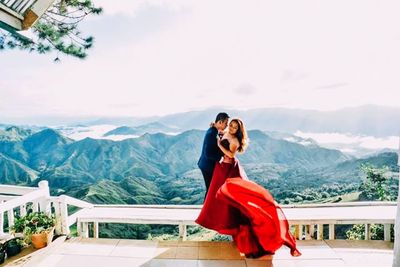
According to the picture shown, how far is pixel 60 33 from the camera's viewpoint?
5305 millimetres

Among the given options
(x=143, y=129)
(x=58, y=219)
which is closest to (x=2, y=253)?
(x=58, y=219)

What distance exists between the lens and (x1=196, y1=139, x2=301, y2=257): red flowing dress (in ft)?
10.3

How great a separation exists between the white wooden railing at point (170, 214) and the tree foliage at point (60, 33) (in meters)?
2.36

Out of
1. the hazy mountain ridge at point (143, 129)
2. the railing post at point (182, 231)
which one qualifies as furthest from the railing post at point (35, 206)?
the hazy mountain ridge at point (143, 129)

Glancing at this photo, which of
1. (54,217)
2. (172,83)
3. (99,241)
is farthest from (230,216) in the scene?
(172,83)

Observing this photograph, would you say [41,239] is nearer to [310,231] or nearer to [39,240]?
[39,240]

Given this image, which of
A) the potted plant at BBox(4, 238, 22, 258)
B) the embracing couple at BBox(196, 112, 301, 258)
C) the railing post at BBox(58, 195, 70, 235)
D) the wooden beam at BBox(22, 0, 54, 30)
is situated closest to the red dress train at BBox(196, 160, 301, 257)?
the embracing couple at BBox(196, 112, 301, 258)

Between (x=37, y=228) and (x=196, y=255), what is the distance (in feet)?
6.12

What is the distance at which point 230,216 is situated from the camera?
3420 mm

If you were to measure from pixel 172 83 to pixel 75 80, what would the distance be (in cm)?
1631

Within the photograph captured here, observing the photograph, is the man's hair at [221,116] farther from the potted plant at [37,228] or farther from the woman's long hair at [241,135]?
the potted plant at [37,228]

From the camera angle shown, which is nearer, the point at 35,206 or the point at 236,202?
the point at 236,202

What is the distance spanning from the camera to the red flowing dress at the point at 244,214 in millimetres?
3137

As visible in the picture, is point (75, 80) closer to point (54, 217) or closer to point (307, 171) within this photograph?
point (307, 171)
